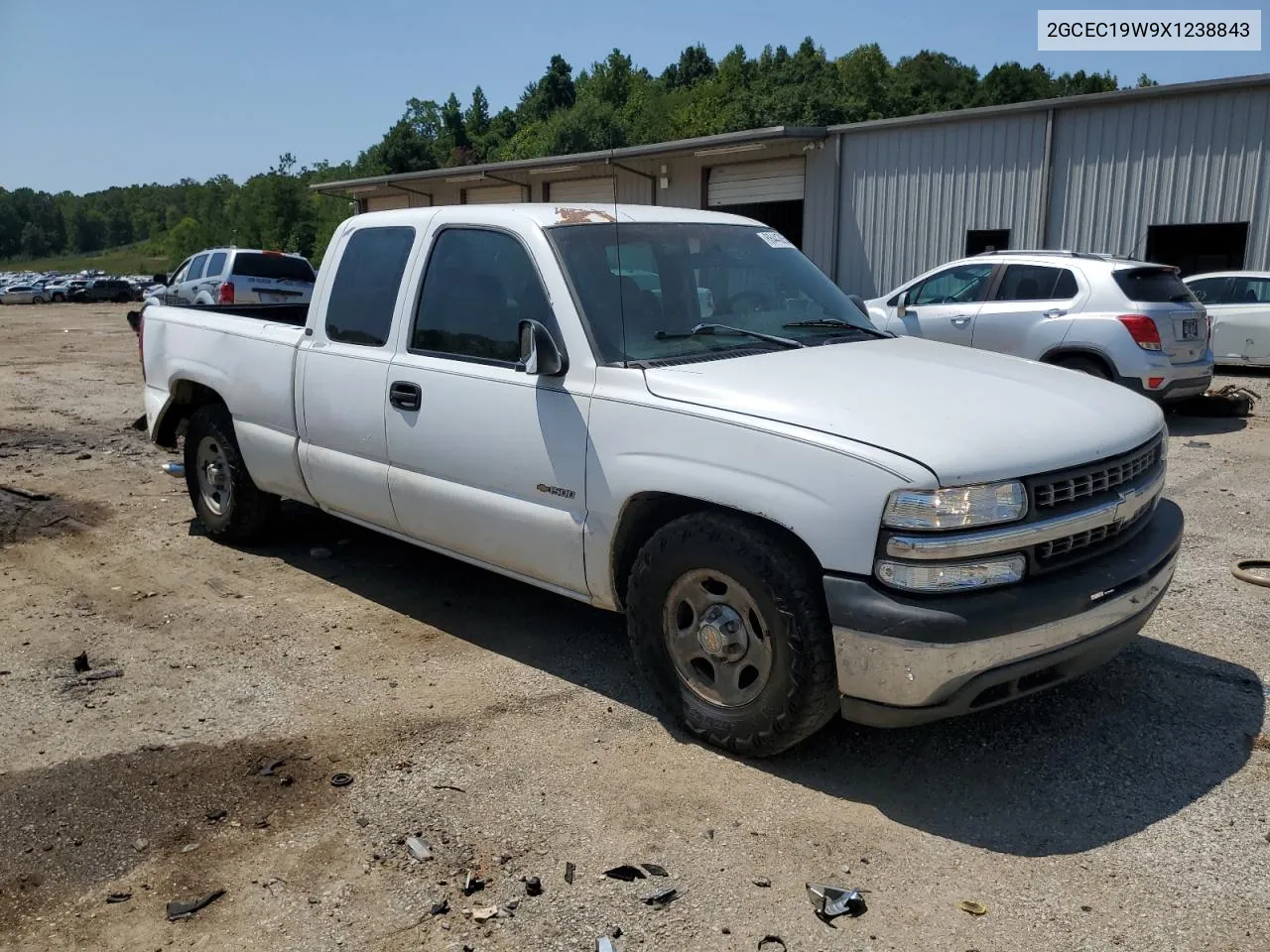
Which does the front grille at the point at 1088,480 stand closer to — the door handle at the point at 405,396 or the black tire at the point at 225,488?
the door handle at the point at 405,396

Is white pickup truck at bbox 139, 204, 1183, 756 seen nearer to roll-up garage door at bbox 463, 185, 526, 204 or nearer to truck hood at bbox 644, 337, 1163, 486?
truck hood at bbox 644, 337, 1163, 486

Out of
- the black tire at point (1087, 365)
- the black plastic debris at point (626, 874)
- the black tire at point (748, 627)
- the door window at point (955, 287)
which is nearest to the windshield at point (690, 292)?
the black tire at point (748, 627)

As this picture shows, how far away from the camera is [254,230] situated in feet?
242

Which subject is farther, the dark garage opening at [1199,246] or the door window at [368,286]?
the dark garage opening at [1199,246]

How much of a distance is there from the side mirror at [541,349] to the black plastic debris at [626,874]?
1869 mm

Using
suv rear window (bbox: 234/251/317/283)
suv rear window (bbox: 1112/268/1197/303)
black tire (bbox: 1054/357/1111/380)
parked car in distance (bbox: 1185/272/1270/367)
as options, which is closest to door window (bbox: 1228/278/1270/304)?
parked car in distance (bbox: 1185/272/1270/367)

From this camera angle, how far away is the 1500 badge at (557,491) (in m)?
4.09

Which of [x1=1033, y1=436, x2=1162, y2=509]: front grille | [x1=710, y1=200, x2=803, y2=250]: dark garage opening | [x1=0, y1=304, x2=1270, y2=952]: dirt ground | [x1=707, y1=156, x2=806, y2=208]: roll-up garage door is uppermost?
[x1=707, y1=156, x2=806, y2=208]: roll-up garage door

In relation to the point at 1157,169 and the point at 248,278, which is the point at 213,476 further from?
the point at 1157,169

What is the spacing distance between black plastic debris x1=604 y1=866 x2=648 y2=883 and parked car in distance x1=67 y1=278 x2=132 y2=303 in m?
60.9

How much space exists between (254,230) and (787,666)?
77612mm

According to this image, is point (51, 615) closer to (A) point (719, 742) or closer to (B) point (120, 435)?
(A) point (719, 742)

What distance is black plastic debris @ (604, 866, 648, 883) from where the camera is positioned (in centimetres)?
309

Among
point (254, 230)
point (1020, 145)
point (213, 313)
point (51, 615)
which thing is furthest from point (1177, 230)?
point (254, 230)
